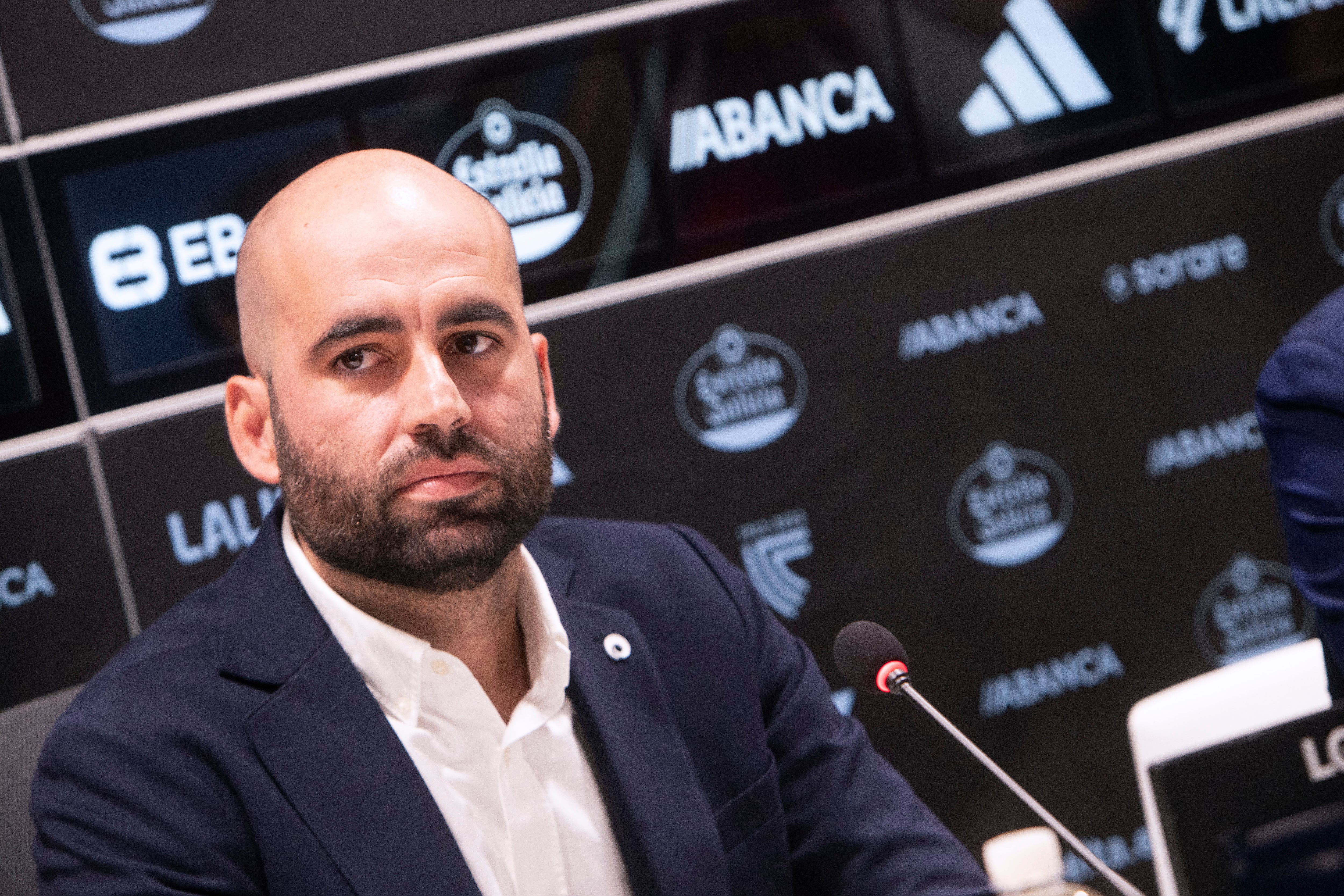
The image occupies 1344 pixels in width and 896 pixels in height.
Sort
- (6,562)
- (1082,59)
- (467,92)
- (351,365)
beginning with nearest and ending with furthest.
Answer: (351,365)
(6,562)
(467,92)
(1082,59)

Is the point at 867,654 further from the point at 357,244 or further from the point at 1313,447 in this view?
the point at 1313,447

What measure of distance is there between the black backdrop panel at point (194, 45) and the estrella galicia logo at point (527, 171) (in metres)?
0.19

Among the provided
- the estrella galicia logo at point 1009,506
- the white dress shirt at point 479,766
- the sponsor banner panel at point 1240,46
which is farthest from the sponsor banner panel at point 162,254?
the sponsor banner panel at point 1240,46

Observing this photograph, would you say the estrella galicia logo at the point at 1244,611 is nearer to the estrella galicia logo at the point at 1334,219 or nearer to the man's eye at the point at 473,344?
the estrella galicia logo at the point at 1334,219

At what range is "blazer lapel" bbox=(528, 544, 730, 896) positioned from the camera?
140 cm

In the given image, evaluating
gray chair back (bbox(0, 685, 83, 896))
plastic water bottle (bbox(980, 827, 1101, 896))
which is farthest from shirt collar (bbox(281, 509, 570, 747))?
plastic water bottle (bbox(980, 827, 1101, 896))

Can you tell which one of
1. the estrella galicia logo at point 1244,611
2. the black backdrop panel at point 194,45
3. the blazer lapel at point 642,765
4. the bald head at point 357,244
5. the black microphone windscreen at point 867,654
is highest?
the black backdrop panel at point 194,45

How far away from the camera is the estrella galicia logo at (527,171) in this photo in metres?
2.21

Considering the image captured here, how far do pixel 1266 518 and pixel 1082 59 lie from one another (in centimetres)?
116

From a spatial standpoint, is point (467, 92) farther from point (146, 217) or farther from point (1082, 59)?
point (1082, 59)

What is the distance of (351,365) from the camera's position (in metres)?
1.33

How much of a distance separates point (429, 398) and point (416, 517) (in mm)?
137

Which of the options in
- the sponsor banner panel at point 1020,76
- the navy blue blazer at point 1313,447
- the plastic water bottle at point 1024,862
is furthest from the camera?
the sponsor banner panel at point 1020,76

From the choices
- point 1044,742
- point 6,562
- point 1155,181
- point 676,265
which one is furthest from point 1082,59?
point 6,562
